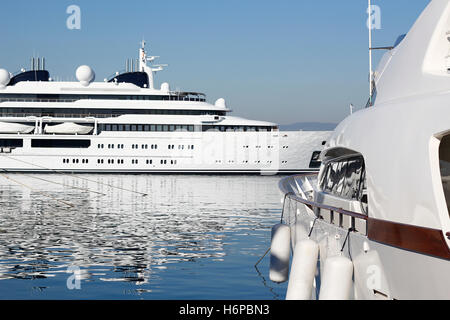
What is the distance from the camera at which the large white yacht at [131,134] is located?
188 ft

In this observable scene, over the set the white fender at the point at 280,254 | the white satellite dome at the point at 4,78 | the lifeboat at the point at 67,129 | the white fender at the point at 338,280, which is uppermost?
the white satellite dome at the point at 4,78

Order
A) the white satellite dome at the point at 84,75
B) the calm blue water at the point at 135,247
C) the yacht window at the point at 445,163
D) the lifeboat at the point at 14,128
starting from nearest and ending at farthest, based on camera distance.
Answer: the yacht window at the point at 445,163 < the calm blue water at the point at 135,247 < the lifeboat at the point at 14,128 < the white satellite dome at the point at 84,75

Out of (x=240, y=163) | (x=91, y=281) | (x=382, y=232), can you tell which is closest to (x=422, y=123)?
(x=382, y=232)

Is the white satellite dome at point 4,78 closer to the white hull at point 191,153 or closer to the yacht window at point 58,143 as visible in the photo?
the yacht window at point 58,143

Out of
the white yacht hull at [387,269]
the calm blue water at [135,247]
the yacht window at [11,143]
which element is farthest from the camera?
the yacht window at [11,143]

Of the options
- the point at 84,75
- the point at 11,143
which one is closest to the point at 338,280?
the point at 11,143

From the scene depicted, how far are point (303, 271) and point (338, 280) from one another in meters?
1.27

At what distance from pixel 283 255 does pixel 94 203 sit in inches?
845

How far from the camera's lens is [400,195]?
658 centimetres

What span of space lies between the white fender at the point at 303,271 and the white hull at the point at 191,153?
47882 mm

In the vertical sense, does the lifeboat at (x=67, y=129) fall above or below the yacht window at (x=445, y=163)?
above

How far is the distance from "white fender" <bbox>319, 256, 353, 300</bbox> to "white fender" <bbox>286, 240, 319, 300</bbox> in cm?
99

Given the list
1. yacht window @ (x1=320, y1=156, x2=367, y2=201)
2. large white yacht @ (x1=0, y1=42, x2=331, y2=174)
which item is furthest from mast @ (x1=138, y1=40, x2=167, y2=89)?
yacht window @ (x1=320, y1=156, x2=367, y2=201)

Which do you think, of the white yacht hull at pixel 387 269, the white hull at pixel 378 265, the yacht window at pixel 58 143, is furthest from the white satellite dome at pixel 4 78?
the white yacht hull at pixel 387 269
